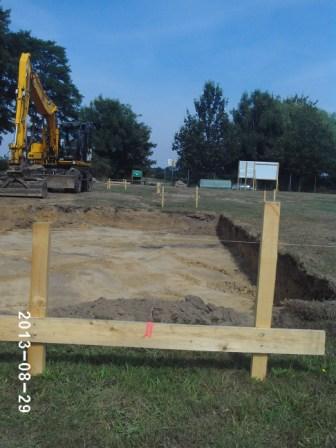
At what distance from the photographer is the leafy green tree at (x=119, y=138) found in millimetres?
69688

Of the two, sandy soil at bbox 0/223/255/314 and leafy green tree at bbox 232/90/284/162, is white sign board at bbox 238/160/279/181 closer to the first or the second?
leafy green tree at bbox 232/90/284/162

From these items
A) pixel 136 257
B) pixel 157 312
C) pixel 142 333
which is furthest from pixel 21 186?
pixel 142 333

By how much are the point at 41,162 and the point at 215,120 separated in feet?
166

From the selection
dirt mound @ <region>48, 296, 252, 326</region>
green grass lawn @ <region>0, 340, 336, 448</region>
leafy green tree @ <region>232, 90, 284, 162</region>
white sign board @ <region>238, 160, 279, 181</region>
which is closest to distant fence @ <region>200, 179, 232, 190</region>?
white sign board @ <region>238, 160, 279, 181</region>

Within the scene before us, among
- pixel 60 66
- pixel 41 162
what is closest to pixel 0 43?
pixel 60 66

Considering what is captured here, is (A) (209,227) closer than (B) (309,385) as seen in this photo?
No

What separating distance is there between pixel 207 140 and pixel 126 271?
59.9m

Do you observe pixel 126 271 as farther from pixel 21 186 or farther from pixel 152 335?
pixel 21 186

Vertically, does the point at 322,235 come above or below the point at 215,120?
below

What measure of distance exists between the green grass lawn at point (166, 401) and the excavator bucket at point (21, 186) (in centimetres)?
1731

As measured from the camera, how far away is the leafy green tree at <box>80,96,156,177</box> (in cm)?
6969

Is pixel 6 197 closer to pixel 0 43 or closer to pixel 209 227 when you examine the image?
pixel 209 227

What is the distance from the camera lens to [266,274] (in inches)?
132

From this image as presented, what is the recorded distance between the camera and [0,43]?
40.7m
